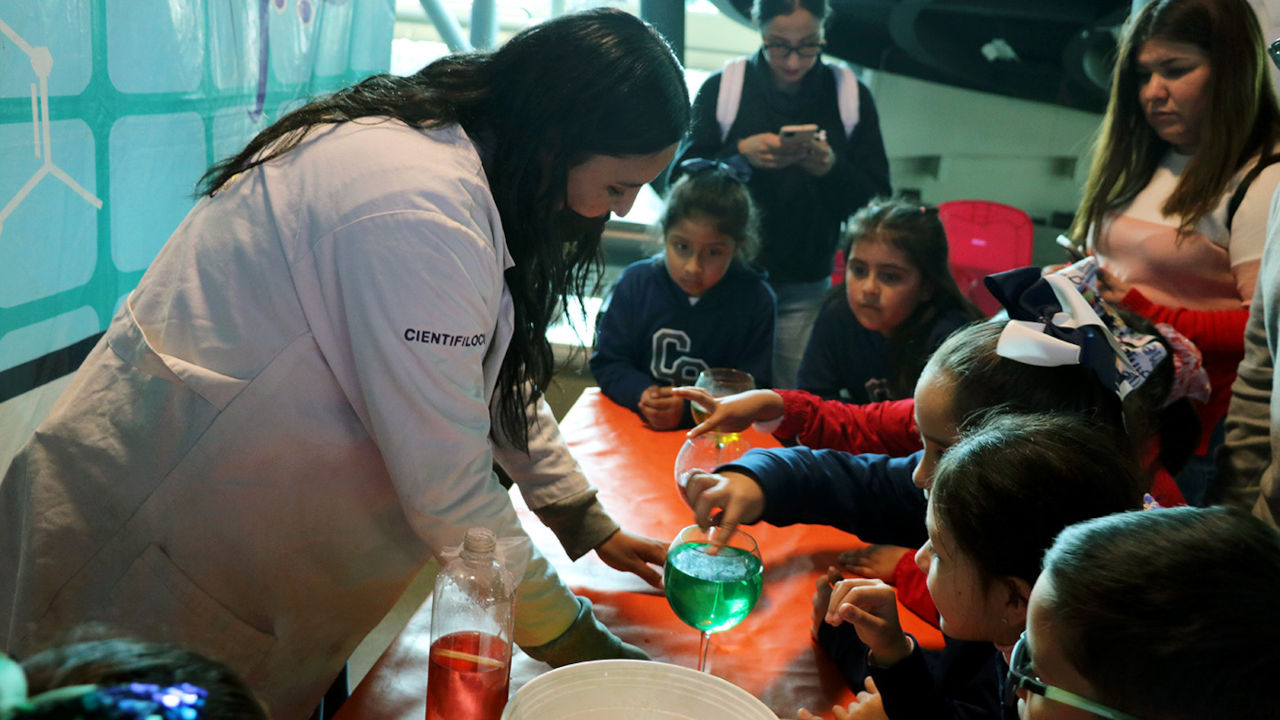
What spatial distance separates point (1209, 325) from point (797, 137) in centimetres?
→ 140

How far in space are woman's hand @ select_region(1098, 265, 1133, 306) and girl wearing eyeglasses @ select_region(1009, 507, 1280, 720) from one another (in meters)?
1.30

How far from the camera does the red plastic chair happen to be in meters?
4.00

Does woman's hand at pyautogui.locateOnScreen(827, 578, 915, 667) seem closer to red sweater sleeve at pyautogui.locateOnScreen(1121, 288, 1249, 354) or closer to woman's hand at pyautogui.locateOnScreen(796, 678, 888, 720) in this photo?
woman's hand at pyautogui.locateOnScreen(796, 678, 888, 720)

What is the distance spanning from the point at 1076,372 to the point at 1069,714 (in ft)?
2.43

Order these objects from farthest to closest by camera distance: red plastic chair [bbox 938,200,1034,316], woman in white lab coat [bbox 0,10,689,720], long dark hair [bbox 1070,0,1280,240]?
red plastic chair [bbox 938,200,1034,316], long dark hair [bbox 1070,0,1280,240], woman in white lab coat [bbox 0,10,689,720]

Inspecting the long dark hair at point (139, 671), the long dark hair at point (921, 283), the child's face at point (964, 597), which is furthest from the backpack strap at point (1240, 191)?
the long dark hair at point (139, 671)

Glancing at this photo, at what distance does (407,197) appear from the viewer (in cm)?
102

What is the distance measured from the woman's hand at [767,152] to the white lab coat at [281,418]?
6.58 ft

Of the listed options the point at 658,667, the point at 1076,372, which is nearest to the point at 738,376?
the point at 1076,372

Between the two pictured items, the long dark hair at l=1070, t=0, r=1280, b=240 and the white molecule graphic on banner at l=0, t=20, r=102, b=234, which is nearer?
the white molecule graphic on banner at l=0, t=20, r=102, b=234

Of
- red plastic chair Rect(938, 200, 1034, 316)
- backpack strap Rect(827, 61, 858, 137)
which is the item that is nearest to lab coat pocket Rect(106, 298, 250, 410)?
backpack strap Rect(827, 61, 858, 137)

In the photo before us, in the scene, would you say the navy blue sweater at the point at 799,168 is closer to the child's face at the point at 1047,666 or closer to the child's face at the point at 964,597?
the child's face at the point at 964,597

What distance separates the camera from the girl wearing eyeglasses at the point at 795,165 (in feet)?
10.2

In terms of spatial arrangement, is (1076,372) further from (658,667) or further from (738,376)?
(658,667)
